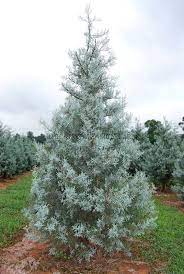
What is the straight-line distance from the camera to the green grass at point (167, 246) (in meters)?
9.74

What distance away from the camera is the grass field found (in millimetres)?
9820

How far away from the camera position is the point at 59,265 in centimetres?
922

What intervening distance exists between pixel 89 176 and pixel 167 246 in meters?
3.18

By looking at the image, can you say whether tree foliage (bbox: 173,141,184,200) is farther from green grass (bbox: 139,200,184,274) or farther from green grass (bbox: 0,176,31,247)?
green grass (bbox: 0,176,31,247)

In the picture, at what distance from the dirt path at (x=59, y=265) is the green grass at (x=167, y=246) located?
557mm

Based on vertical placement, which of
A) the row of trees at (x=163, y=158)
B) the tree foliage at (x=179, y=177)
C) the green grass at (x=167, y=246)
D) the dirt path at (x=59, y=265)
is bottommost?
the dirt path at (x=59, y=265)

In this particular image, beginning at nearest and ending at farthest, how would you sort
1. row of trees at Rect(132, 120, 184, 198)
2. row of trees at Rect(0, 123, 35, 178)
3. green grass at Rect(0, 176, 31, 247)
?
green grass at Rect(0, 176, 31, 247) → row of trees at Rect(132, 120, 184, 198) → row of trees at Rect(0, 123, 35, 178)

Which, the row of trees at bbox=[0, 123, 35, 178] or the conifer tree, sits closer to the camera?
the conifer tree

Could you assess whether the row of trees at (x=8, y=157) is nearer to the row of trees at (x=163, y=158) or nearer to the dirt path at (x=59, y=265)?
the row of trees at (x=163, y=158)

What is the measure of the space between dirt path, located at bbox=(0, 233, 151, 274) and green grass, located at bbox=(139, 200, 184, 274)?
557 millimetres

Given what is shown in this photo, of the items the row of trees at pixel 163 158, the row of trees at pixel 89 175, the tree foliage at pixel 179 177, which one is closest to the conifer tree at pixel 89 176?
the row of trees at pixel 89 175

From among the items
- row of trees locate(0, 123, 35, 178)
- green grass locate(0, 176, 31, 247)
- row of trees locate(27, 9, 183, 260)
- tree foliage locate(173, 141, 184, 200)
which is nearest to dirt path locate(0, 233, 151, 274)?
row of trees locate(27, 9, 183, 260)

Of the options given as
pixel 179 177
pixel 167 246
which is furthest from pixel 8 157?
pixel 167 246

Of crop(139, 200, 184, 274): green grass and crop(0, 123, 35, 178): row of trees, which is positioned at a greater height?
crop(0, 123, 35, 178): row of trees
